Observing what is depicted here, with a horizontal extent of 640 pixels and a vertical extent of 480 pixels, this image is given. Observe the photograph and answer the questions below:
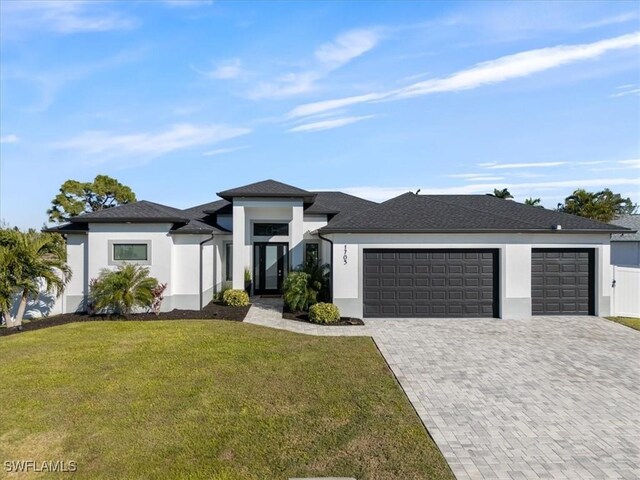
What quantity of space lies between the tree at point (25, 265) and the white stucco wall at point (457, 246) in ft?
35.0

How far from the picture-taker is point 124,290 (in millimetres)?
12633

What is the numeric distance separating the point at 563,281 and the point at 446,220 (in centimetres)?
524

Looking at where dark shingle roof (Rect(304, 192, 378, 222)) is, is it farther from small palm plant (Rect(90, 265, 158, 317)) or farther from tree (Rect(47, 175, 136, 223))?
tree (Rect(47, 175, 136, 223))

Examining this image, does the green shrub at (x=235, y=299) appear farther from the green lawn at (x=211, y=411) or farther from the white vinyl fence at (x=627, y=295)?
the white vinyl fence at (x=627, y=295)

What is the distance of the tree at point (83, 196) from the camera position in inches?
1321

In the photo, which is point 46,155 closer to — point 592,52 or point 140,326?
point 140,326

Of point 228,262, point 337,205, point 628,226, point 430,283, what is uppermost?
point 337,205

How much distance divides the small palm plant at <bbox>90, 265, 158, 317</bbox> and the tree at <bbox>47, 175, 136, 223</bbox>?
26147 mm

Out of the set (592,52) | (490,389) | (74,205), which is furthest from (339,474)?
(74,205)

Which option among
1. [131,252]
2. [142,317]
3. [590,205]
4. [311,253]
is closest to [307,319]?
[311,253]

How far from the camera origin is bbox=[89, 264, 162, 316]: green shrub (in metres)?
12.6

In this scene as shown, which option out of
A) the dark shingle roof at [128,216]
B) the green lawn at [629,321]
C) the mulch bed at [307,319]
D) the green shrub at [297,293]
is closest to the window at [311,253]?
the green shrub at [297,293]

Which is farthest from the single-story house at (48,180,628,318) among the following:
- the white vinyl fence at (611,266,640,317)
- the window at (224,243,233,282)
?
the window at (224,243,233,282)

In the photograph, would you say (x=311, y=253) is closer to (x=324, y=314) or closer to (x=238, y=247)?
(x=238, y=247)
